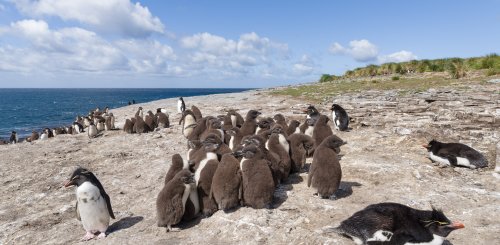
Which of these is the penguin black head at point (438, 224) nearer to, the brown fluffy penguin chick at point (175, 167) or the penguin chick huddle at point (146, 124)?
the brown fluffy penguin chick at point (175, 167)

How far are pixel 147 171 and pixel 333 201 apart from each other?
5.88m

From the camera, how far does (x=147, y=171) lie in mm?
10969

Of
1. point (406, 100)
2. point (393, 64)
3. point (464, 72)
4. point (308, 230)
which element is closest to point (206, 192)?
point (308, 230)

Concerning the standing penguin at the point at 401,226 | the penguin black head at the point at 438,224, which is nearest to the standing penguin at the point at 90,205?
the standing penguin at the point at 401,226

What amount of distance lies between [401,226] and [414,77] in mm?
26832

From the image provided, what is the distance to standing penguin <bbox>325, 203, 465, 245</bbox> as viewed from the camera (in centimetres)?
498

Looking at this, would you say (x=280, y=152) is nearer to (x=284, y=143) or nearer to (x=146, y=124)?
(x=284, y=143)

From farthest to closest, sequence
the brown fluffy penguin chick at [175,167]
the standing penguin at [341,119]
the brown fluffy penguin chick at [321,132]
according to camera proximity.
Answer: the standing penguin at [341,119] < the brown fluffy penguin chick at [321,132] < the brown fluffy penguin chick at [175,167]

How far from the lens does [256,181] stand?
694cm

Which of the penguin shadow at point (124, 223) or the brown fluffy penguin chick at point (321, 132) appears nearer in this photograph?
the penguin shadow at point (124, 223)

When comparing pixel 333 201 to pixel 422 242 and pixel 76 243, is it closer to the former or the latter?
pixel 422 242

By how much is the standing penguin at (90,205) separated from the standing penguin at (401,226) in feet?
15.0

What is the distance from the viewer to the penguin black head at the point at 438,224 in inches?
195

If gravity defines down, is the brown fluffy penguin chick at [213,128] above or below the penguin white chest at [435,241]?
above
